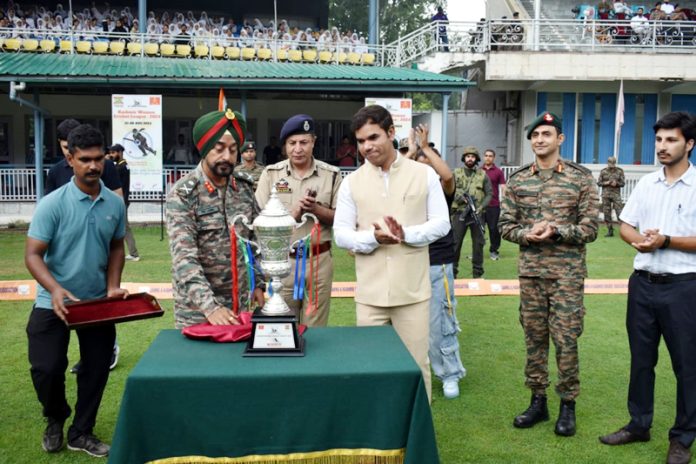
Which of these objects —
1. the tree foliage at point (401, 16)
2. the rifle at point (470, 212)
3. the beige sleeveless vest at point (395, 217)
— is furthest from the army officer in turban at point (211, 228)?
the tree foliage at point (401, 16)

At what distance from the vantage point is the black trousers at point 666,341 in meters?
3.93

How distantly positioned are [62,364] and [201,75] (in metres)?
13.2

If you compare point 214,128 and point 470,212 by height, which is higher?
point 214,128

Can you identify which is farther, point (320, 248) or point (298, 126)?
point (320, 248)

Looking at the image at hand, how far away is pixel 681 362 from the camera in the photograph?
398 cm

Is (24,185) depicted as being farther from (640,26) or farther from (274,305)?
(640,26)

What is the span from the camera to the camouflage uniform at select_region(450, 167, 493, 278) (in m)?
9.91

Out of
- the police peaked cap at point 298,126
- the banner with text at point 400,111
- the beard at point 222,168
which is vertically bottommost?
the beard at point 222,168

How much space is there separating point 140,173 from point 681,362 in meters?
13.0

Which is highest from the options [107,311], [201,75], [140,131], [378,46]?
[378,46]

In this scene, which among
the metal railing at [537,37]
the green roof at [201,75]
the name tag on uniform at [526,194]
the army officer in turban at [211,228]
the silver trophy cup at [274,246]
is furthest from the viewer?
the metal railing at [537,37]

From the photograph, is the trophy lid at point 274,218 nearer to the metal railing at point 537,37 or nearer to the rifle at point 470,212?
the rifle at point 470,212

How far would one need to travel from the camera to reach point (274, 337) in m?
2.92

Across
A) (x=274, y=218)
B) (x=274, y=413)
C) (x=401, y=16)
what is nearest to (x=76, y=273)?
(x=274, y=218)
